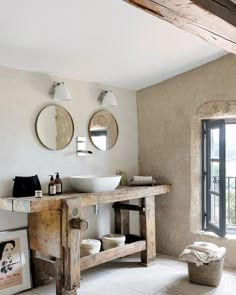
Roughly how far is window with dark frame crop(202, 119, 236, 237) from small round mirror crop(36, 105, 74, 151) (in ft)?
5.65

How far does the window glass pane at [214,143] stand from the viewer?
4.09m

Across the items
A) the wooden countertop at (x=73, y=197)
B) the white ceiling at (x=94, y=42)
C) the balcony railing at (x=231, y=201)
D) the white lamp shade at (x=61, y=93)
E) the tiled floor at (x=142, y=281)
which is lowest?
the tiled floor at (x=142, y=281)

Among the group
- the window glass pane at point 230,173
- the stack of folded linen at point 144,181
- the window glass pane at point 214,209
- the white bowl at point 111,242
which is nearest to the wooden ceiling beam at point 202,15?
the window glass pane at point 230,173

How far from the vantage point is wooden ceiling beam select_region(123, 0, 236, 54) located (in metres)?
1.79

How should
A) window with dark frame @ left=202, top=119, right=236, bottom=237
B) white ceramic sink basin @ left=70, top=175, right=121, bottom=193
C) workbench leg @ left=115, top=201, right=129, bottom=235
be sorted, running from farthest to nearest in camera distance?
→ 1. workbench leg @ left=115, top=201, right=129, bottom=235
2. window with dark frame @ left=202, top=119, right=236, bottom=237
3. white ceramic sink basin @ left=70, top=175, right=121, bottom=193

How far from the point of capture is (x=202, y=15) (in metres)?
1.94

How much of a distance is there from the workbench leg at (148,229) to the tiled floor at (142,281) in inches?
4.1

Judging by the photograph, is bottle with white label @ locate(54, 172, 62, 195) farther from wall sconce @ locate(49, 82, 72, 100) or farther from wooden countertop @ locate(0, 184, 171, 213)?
wall sconce @ locate(49, 82, 72, 100)

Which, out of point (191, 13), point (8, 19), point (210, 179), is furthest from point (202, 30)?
point (210, 179)

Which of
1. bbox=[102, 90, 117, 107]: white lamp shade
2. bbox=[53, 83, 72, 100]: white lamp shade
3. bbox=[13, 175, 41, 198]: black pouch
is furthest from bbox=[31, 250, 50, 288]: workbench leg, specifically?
bbox=[102, 90, 117, 107]: white lamp shade

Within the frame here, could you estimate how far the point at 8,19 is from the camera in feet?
8.23

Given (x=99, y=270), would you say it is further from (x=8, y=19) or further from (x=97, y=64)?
(x=8, y=19)

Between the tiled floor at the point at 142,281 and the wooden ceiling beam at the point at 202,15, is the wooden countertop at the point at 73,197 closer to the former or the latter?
the tiled floor at the point at 142,281

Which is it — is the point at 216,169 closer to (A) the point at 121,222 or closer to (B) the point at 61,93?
(A) the point at 121,222
